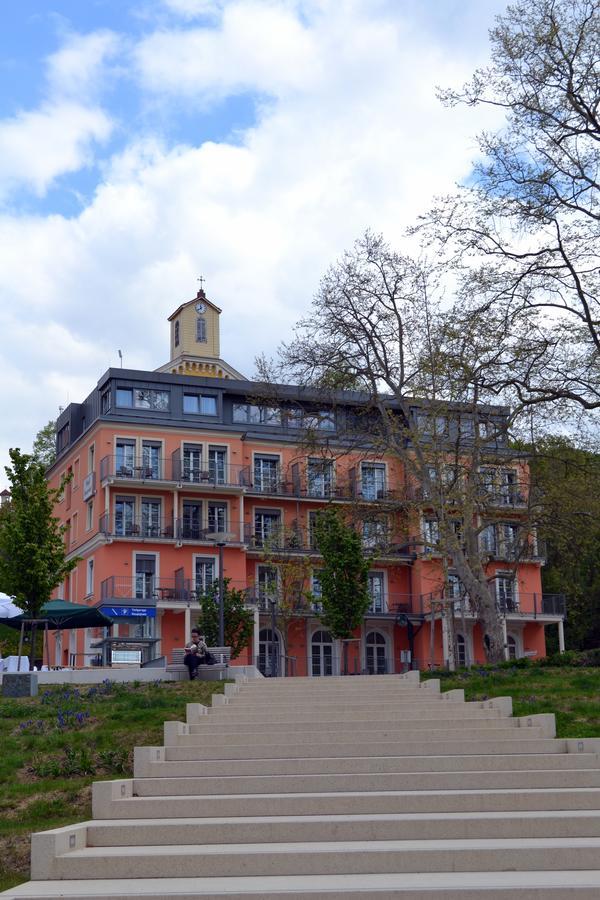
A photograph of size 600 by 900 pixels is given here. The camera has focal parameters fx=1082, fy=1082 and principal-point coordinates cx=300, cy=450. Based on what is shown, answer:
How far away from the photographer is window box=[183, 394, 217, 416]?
1955 inches

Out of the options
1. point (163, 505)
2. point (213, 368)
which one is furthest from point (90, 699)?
point (213, 368)

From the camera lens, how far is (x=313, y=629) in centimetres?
4947

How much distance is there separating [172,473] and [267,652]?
29.8 ft

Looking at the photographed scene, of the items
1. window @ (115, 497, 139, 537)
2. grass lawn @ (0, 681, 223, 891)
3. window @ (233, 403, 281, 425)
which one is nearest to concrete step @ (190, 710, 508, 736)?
grass lawn @ (0, 681, 223, 891)

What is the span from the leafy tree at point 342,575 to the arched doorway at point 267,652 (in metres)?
11.2

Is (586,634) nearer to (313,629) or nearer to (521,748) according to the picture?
(313,629)

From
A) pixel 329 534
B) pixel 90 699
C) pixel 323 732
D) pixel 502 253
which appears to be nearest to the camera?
pixel 323 732

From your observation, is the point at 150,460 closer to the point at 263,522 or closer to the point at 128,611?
the point at 263,522

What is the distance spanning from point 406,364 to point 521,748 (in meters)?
17.2

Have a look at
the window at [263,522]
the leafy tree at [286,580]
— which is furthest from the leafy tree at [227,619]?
the window at [263,522]

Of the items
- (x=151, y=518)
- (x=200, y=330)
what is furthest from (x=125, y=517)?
(x=200, y=330)

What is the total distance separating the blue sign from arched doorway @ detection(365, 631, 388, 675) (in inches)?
422

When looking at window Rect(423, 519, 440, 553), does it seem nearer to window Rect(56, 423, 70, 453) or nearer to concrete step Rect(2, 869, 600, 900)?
concrete step Rect(2, 869, 600, 900)

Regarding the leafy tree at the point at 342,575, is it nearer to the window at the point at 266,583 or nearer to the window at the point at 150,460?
the window at the point at 266,583
